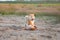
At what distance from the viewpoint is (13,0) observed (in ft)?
44.7

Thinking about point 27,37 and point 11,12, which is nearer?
point 27,37

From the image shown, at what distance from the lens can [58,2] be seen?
43.5 feet

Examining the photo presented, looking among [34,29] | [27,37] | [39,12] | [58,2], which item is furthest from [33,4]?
[27,37]

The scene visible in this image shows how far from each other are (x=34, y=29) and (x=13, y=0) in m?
6.64

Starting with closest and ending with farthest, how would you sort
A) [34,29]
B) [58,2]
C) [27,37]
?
[27,37]
[34,29]
[58,2]

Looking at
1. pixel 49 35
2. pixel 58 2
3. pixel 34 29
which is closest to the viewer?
pixel 49 35

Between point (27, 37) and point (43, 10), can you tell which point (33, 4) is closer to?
point (43, 10)

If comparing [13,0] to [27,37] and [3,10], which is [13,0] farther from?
[27,37]

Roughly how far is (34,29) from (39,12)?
641 cm

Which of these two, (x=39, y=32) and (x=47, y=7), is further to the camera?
(x=47, y=7)

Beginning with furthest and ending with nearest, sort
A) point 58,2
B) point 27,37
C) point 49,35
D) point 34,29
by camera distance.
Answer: point 58,2 < point 34,29 < point 49,35 < point 27,37

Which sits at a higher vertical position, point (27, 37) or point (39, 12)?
point (27, 37)

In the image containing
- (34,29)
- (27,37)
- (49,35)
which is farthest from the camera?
(34,29)

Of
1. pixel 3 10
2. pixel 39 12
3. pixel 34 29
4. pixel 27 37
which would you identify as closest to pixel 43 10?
pixel 39 12
